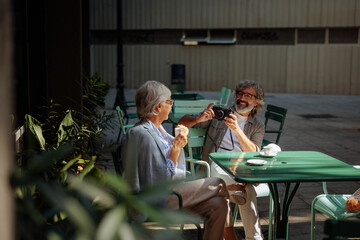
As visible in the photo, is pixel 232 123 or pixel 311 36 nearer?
pixel 232 123

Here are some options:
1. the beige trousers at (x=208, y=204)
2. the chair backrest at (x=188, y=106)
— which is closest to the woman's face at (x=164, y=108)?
the beige trousers at (x=208, y=204)

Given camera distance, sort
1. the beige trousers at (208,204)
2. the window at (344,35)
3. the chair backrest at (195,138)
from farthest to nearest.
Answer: the window at (344,35), the chair backrest at (195,138), the beige trousers at (208,204)

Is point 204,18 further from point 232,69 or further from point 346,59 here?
point 346,59

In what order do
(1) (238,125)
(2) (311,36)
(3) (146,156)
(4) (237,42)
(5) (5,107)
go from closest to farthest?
(5) (5,107), (3) (146,156), (1) (238,125), (2) (311,36), (4) (237,42)

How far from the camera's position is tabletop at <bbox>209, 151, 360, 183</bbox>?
2812mm

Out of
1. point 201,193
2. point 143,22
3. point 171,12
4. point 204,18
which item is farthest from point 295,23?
point 201,193

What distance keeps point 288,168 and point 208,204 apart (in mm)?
597

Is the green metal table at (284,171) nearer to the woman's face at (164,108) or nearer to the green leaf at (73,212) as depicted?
the woman's face at (164,108)

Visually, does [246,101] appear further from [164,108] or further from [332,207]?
[332,207]

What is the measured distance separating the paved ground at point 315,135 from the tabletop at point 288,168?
0.74 metres

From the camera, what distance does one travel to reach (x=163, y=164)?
2871 millimetres

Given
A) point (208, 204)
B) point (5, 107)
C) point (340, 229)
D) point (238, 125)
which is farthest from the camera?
point (238, 125)

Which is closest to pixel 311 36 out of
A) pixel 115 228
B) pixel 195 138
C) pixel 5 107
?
pixel 195 138

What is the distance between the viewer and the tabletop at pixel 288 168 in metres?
2.81
